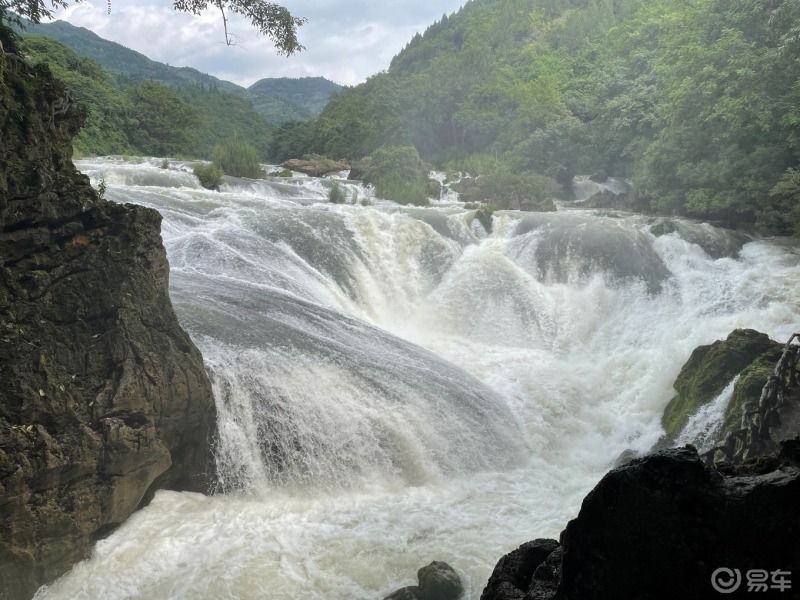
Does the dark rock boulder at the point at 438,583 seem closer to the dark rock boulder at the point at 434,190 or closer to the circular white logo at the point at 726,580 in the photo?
the circular white logo at the point at 726,580

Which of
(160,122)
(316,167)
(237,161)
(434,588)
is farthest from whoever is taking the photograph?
(160,122)

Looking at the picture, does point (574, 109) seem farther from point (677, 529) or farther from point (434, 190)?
point (677, 529)

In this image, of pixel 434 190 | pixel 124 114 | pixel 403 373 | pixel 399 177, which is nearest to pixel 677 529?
pixel 403 373

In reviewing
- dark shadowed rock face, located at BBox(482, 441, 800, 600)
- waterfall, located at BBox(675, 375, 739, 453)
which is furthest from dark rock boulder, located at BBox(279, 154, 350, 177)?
dark shadowed rock face, located at BBox(482, 441, 800, 600)

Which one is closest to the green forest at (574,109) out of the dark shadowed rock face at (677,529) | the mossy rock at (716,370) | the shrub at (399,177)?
the shrub at (399,177)

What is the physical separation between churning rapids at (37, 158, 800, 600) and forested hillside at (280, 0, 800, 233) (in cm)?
241

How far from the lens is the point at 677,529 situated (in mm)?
2090

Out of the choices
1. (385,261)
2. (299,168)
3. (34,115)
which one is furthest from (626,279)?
(299,168)

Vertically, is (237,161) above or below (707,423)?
above

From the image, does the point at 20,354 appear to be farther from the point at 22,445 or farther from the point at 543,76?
the point at 543,76

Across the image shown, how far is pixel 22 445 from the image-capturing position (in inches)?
182

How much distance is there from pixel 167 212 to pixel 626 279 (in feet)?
32.2
